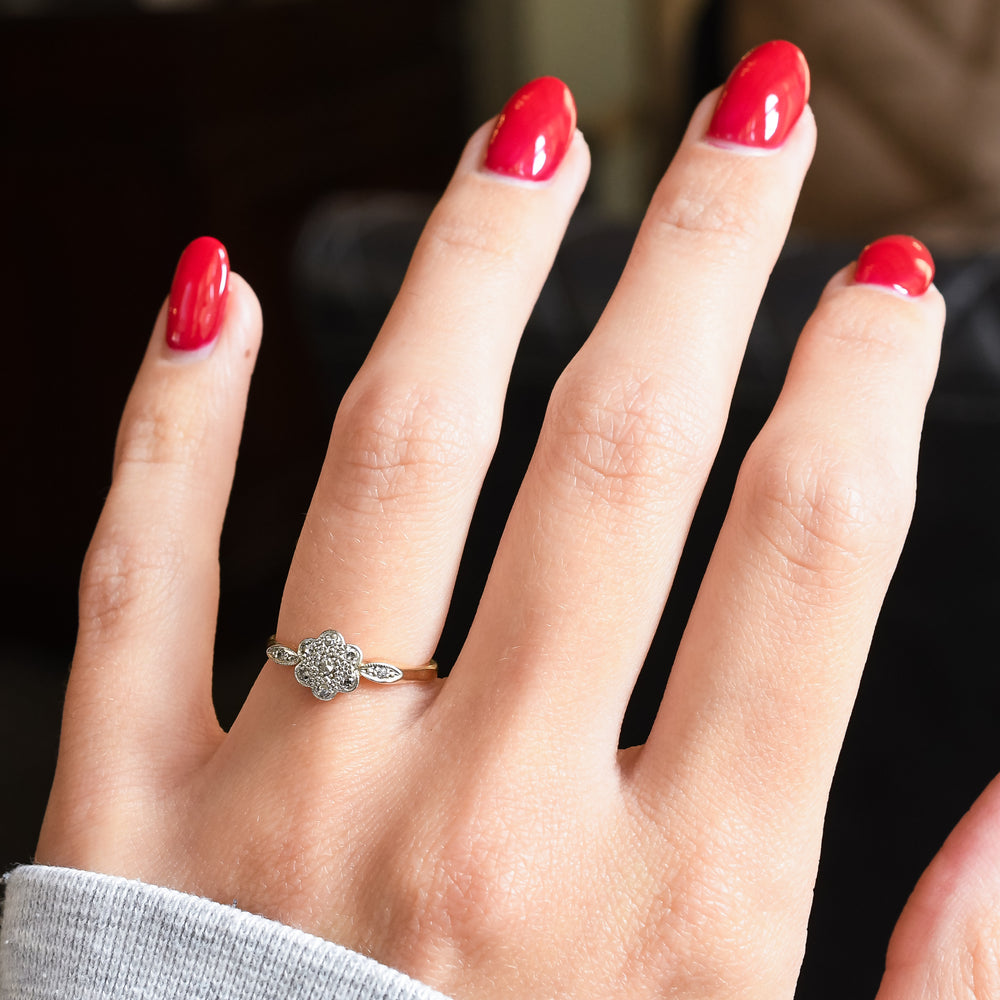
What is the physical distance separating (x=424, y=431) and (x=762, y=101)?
299 millimetres

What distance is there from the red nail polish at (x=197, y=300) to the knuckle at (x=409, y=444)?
6.3 inches

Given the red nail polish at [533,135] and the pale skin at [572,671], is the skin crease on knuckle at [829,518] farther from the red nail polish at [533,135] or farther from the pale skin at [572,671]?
the red nail polish at [533,135]

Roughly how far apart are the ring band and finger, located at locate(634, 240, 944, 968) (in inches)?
6.2

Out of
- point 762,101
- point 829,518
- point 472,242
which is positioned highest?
point 762,101

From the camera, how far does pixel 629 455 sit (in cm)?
59

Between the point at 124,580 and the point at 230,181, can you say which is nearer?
the point at 124,580

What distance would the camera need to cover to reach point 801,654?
55 cm

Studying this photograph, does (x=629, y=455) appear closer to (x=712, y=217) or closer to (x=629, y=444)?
(x=629, y=444)

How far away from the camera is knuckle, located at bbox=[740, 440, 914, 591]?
559mm

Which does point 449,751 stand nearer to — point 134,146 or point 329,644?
point 329,644

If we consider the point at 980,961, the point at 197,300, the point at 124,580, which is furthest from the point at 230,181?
the point at 980,961

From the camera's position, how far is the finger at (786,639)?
1.80 ft

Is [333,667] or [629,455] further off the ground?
[629,455]

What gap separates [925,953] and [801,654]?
0.18 metres
